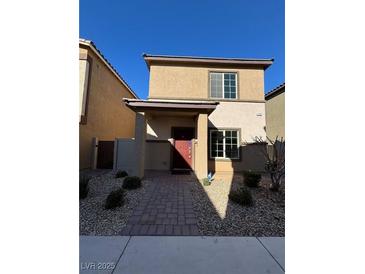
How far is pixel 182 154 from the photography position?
412 inches

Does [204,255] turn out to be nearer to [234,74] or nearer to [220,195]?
[220,195]

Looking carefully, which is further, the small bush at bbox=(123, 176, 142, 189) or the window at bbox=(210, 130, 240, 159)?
the window at bbox=(210, 130, 240, 159)

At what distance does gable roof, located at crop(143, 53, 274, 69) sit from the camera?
450 inches

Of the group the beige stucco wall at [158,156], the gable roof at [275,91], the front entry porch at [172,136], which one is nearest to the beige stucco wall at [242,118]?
the front entry porch at [172,136]

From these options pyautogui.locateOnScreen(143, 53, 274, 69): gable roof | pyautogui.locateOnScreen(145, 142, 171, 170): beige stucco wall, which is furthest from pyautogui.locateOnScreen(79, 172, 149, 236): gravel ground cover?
pyautogui.locateOnScreen(143, 53, 274, 69): gable roof

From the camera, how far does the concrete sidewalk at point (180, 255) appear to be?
8.96ft

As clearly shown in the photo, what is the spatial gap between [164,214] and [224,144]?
7.24 meters

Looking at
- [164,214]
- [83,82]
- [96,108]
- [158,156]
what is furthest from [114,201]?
[96,108]

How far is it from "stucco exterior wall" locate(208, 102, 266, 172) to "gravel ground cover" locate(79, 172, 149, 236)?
5708 millimetres

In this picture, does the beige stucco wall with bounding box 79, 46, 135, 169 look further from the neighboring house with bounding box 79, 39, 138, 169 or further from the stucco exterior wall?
the stucco exterior wall

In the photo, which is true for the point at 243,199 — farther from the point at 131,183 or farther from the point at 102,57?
the point at 102,57
